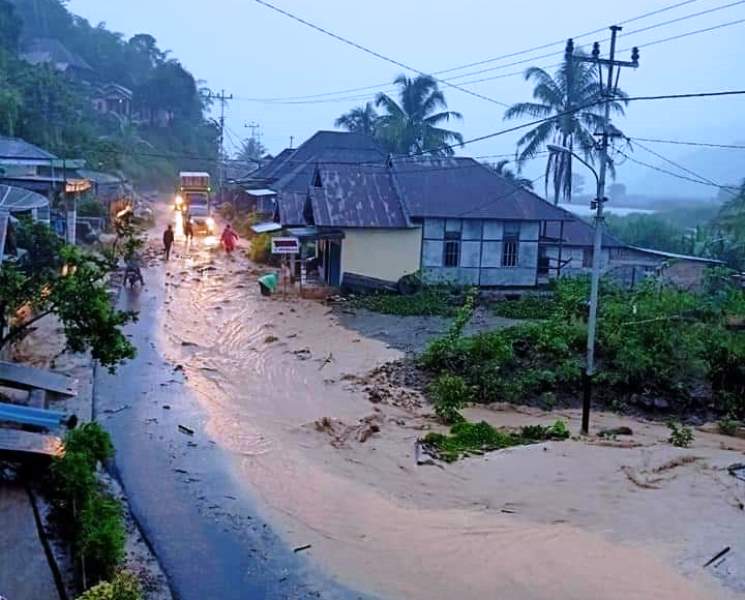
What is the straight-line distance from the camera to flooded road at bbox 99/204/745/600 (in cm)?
969

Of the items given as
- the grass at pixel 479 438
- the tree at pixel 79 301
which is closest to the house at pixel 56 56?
the tree at pixel 79 301

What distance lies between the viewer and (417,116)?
49.2m

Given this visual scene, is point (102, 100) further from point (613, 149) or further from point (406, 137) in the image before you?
point (613, 149)

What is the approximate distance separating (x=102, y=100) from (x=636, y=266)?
161 ft

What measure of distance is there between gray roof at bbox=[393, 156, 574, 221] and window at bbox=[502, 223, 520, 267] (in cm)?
54

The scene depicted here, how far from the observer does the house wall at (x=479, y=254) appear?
29.7m

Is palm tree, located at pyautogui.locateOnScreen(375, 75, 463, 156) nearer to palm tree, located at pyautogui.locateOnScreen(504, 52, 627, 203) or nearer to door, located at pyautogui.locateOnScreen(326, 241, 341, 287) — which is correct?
palm tree, located at pyautogui.locateOnScreen(504, 52, 627, 203)

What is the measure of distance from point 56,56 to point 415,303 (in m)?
49.9

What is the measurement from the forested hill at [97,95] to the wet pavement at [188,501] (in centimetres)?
2794

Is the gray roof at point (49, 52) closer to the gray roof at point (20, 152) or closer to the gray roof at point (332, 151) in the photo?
the gray roof at point (332, 151)

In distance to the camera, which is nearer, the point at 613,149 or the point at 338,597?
the point at 338,597

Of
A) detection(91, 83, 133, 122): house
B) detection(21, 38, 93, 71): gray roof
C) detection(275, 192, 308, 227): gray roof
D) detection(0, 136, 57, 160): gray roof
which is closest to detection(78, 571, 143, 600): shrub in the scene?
detection(275, 192, 308, 227): gray roof

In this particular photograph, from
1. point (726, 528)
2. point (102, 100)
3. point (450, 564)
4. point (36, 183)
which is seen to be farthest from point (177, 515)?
point (102, 100)

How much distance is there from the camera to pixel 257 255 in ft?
118
